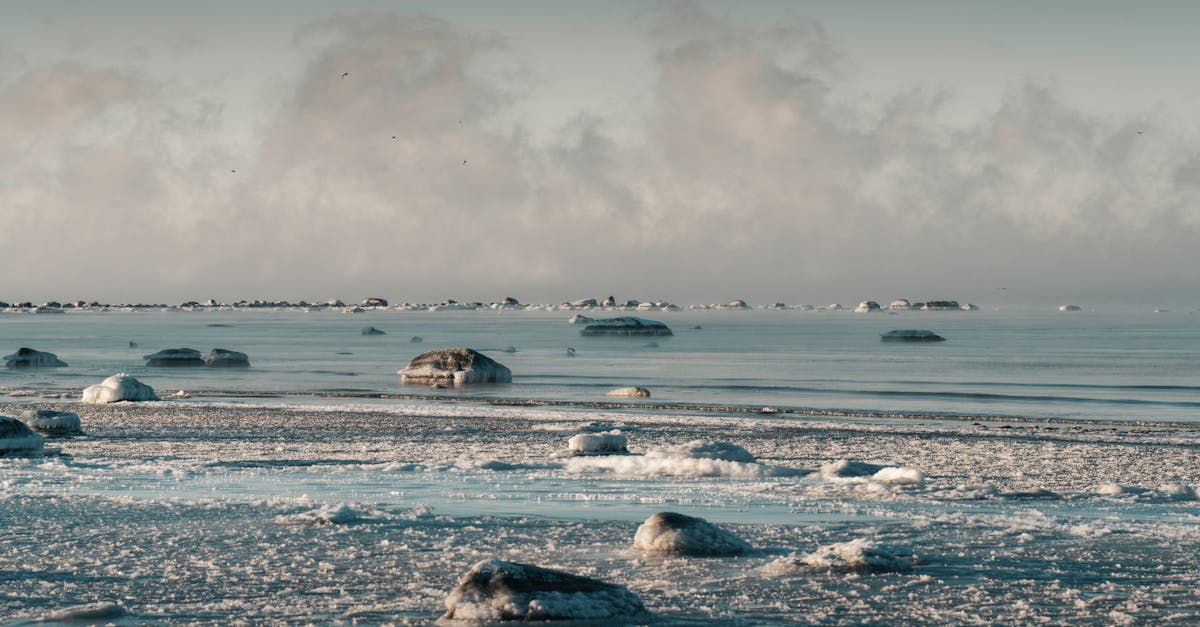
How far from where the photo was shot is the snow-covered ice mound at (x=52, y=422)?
26000 mm

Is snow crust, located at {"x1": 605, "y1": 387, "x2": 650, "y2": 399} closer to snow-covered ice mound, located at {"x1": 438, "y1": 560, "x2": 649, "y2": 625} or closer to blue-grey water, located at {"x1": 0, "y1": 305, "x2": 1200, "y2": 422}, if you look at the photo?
blue-grey water, located at {"x1": 0, "y1": 305, "x2": 1200, "y2": 422}

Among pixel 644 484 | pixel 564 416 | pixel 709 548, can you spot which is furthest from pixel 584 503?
pixel 564 416

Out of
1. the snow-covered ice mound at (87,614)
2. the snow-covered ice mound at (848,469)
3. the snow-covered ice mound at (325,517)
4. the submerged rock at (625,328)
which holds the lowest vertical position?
the snow-covered ice mound at (87,614)

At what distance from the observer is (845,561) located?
11.6 meters

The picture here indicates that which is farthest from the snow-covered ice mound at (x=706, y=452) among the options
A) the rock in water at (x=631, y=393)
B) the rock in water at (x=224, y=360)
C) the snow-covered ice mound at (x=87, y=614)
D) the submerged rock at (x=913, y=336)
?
the submerged rock at (x=913, y=336)

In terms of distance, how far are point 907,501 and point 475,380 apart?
33.6 metres

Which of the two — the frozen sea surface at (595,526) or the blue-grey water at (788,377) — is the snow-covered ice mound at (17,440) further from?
the blue-grey water at (788,377)

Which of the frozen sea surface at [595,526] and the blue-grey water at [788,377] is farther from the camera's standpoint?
the blue-grey water at [788,377]

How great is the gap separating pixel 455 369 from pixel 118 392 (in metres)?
14.5

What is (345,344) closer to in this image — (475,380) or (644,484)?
(475,380)

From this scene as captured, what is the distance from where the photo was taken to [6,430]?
70.2 feet

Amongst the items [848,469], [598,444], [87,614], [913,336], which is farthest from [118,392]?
[913,336]

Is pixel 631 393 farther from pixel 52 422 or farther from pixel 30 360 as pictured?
pixel 30 360

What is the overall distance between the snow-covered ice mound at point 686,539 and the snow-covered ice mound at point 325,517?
12.1 ft
